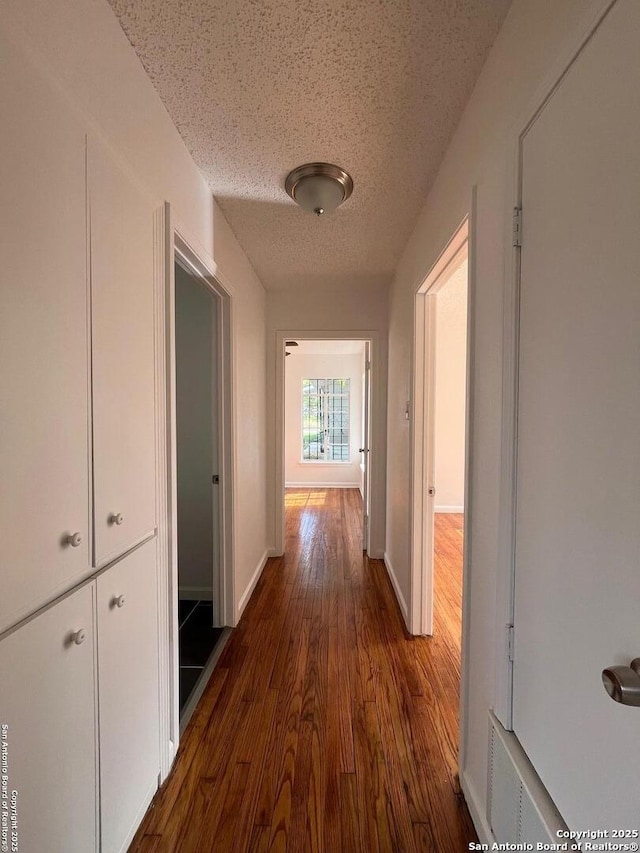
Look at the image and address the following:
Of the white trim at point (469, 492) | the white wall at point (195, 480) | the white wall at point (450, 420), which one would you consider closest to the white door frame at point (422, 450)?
the white trim at point (469, 492)

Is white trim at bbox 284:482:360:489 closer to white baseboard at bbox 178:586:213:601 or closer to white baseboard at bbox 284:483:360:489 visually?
white baseboard at bbox 284:483:360:489

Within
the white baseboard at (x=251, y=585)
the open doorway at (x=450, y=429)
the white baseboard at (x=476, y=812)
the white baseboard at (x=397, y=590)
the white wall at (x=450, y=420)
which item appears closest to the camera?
the white baseboard at (x=476, y=812)

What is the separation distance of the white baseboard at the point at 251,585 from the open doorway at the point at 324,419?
3576 millimetres

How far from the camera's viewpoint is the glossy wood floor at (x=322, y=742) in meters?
1.17

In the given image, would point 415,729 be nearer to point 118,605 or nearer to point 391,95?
point 118,605

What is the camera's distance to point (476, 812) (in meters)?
1.16

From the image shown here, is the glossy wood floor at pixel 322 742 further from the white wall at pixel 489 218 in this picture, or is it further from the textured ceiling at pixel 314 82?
the textured ceiling at pixel 314 82

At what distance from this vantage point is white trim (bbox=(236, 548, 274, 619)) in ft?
8.13

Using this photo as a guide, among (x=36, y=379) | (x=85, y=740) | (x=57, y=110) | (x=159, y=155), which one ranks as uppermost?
(x=159, y=155)

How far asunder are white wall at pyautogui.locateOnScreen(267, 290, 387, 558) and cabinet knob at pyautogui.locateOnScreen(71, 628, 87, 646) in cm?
261

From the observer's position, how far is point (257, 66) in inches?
46.6

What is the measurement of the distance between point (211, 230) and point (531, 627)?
2.11 m

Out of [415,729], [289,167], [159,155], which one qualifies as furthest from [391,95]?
[415,729]

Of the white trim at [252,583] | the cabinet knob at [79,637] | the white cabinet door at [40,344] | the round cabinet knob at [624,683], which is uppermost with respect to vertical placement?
the white cabinet door at [40,344]
